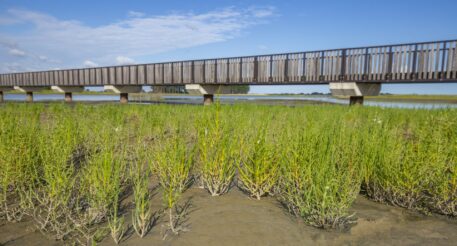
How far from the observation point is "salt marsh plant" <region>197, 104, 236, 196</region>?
3281 mm

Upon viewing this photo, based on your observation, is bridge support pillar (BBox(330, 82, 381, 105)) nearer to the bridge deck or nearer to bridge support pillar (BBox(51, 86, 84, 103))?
the bridge deck

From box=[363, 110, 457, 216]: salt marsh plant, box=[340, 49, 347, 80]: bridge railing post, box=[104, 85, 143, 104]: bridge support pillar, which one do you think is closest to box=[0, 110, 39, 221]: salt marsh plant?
box=[363, 110, 457, 216]: salt marsh plant

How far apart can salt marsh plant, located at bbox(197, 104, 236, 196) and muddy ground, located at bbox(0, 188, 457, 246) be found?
0.33 m

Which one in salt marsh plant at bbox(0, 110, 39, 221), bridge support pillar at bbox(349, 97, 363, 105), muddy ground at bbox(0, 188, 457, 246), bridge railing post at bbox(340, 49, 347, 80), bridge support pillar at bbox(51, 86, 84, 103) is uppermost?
bridge railing post at bbox(340, 49, 347, 80)

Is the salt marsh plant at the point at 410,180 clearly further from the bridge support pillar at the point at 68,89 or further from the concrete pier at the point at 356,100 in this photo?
the bridge support pillar at the point at 68,89

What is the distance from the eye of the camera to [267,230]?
2.43 meters

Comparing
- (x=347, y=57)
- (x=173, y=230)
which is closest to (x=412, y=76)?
(x=347, y=57)

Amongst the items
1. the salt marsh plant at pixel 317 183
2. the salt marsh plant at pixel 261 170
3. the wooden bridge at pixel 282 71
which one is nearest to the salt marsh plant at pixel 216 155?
the salt marsh plant at pixel 261 170

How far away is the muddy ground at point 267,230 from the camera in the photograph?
2273mm

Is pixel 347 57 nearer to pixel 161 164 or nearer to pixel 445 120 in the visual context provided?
pixel 445 120

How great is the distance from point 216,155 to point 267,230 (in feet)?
3.73

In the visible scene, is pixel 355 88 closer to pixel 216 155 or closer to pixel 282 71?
pixel 282 71

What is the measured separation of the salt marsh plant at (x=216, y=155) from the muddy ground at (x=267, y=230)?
12.9 inches

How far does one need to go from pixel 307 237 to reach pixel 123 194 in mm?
2039
